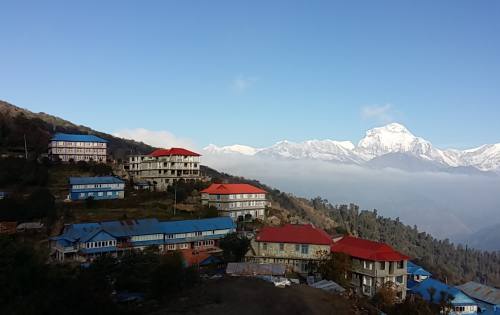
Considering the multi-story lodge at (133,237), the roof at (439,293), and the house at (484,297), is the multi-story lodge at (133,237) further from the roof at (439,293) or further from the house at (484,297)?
the house at (484,297)

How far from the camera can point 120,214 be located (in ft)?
176

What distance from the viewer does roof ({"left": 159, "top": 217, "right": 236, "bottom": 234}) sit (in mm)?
48625

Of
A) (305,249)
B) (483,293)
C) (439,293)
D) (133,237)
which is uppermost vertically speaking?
(133,237)

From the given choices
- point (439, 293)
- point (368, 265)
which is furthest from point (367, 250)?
point (439, 293)

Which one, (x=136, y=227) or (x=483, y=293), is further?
(x=483, y=293)

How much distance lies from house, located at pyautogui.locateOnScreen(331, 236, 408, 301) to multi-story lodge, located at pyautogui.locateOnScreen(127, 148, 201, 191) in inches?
1482

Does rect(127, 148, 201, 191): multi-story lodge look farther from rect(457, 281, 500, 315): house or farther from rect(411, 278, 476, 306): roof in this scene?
rect(457, 281, 500, 315): house

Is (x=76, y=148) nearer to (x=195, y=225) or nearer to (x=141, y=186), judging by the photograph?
(x=141, y=186)

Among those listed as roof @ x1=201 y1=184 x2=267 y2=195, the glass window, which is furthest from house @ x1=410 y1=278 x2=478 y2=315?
roof @ x1=201 y1=184 x2=267 y2=195

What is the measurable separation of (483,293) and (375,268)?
811 inches

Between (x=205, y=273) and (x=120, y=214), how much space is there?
18.4 metres

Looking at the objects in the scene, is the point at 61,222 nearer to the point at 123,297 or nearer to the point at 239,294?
the point at 123,297

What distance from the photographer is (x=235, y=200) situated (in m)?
64.1

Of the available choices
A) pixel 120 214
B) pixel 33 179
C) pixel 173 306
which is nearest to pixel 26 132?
pixel 33 179
